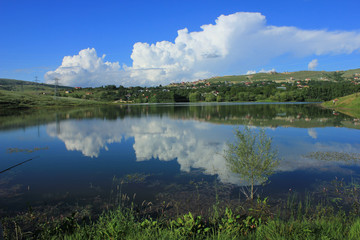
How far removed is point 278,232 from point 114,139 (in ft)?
86.6

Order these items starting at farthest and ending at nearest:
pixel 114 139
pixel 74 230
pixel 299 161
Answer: pixel 114 139, pixel 299 161, pixel 74 230

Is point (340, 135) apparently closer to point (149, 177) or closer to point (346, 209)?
point (346, 209)

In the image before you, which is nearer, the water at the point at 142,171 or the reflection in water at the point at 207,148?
the water at the point at 142,171

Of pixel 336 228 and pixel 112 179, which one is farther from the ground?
pixel 336 228

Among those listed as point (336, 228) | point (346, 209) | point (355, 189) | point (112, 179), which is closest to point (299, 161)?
point (355, 189)

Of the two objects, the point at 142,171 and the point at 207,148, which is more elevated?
the point at 207,148

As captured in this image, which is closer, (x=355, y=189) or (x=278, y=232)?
(x=278, y=232)

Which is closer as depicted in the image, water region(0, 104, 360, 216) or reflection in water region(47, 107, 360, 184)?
water region(0, 104, 360, 216)

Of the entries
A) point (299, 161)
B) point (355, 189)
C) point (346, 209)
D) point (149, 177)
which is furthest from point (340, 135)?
point (149, 177)

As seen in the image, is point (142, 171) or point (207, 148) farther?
point (207, 148)

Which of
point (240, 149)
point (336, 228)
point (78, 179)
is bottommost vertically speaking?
point (78, 179)

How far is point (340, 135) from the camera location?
30844mm

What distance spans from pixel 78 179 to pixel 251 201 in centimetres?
1143

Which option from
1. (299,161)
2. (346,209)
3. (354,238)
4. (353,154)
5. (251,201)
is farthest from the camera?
(353,154)
